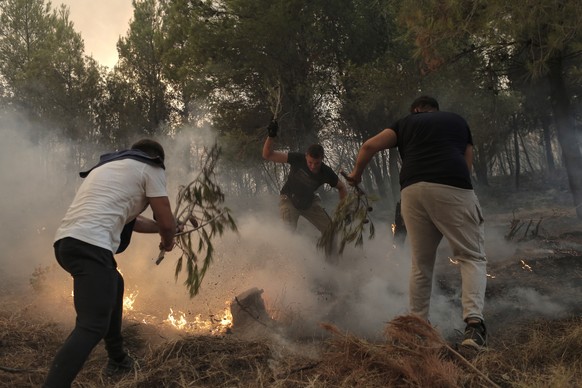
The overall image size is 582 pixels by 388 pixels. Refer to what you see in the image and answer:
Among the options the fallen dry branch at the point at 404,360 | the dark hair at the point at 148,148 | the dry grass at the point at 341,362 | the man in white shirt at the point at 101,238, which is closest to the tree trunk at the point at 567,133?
the dry grass at the point at 341,362

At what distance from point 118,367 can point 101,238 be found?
0.95 meters

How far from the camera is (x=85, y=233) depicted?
2.26 meters

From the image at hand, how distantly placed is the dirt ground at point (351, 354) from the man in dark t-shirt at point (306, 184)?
76.4 inches

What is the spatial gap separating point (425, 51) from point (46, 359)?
4.59 m

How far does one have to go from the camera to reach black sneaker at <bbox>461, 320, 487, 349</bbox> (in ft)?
7.88

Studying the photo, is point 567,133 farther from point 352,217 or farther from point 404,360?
point 404,360

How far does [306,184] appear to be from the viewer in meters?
5.49

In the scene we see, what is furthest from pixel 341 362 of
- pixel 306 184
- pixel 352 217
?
pixel 306 184

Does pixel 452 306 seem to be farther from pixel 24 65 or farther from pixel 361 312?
pixel 24 65

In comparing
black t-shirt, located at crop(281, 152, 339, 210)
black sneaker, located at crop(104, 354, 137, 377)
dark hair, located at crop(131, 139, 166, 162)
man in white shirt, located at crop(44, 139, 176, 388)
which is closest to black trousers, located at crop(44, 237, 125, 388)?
man in white shirt, located at crop(44, 139, 176, 388)

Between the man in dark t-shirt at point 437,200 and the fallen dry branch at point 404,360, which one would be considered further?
the man in dark t-shirt at point 437,200

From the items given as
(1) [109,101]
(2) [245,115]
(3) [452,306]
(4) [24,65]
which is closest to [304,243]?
(3) [452,306]

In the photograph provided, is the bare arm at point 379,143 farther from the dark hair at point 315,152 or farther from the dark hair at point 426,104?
the dark hair at point 315,152

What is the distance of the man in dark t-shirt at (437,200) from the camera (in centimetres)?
277
